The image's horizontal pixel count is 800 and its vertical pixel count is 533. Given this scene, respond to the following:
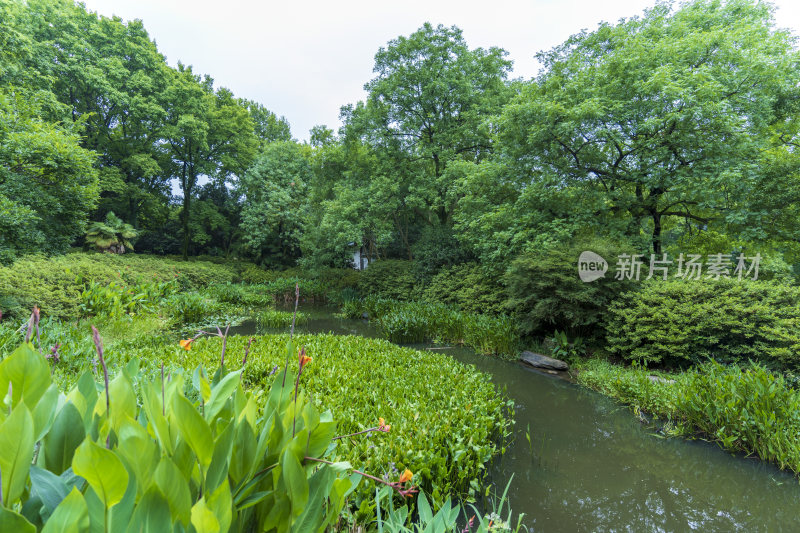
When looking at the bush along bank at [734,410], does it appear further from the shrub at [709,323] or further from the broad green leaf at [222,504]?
the broad green leaf at [222,504]

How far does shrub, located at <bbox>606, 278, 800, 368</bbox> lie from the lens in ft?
17.0

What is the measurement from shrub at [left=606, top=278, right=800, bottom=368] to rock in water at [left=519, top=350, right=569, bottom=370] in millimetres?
1001

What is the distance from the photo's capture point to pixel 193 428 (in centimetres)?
88

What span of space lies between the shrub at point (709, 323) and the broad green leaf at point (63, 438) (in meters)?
7.16

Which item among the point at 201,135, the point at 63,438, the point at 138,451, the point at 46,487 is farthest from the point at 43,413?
the point at 201,135

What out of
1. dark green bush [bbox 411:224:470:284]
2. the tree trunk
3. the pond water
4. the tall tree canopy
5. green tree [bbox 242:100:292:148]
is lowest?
the pond water

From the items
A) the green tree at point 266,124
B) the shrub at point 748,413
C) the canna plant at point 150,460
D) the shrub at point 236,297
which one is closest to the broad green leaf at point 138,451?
the canna plant at point 150,460

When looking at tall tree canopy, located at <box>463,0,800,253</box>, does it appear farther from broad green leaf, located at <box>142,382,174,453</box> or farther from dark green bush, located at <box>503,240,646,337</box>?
broad green leaf, located at <box>142,382,174,453</box>

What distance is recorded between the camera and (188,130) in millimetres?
19531

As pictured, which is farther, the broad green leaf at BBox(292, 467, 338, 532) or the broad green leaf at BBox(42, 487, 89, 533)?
the broad green leaf at BBox(292, 467, 338, 532)

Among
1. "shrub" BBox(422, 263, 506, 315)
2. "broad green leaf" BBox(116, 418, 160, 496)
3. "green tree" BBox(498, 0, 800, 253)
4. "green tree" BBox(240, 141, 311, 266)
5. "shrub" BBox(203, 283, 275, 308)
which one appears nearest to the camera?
"broad green leaf" BBox(116, 418, 160, 496)

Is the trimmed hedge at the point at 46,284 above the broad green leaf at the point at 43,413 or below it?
below

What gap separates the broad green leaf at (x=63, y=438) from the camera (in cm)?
89

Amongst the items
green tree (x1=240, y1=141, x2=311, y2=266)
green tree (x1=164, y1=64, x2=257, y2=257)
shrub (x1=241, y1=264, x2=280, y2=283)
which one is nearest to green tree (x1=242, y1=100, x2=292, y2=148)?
green tree (x1=164, y1=64, x2=257, y2=257)
